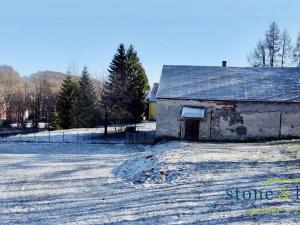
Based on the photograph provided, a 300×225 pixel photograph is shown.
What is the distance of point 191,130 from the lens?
24188mm

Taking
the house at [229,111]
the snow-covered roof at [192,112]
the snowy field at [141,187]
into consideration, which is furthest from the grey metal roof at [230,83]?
the snowy field at [141,187]

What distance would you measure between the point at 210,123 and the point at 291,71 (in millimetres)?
8503

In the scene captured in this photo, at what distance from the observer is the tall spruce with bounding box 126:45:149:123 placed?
38625 millimetres

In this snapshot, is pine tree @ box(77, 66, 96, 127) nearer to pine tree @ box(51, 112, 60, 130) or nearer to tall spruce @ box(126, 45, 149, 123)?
pine tree @ box(51, 112, 60, 130)

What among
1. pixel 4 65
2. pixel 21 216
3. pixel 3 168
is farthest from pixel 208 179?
pixel 4 65

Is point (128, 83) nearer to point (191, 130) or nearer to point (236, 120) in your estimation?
point (191, 130)

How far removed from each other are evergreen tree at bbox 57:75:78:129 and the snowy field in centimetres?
2234

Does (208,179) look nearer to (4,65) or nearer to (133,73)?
(133,73)

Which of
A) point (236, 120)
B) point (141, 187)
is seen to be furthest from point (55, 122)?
point (141, 187)

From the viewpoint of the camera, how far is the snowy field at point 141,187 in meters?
8.43

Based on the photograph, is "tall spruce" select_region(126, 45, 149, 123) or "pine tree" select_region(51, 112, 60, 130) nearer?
"tall spruce" select_region(126, 45, 149, 123)

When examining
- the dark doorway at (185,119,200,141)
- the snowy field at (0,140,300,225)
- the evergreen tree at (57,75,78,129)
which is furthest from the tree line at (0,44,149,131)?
the snowy field at (0,140,300,225)

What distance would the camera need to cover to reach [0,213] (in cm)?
923

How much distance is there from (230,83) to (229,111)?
9.46 feet
